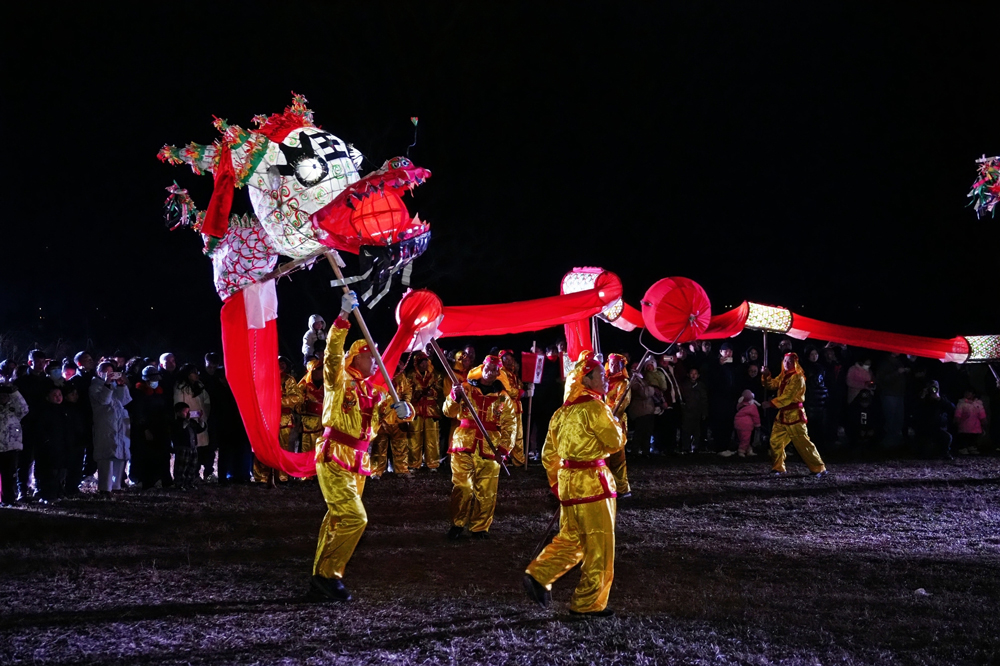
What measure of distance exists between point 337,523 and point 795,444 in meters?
8.14

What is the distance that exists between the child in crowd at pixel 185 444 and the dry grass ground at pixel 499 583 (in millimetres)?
509

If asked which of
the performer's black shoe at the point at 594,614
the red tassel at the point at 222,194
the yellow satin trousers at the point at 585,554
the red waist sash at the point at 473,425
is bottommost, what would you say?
the performer's black shoe at the point at 594,614

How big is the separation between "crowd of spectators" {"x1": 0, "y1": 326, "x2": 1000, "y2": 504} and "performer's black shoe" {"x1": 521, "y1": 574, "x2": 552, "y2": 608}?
5.12 m

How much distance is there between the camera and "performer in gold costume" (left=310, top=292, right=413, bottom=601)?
5992mm

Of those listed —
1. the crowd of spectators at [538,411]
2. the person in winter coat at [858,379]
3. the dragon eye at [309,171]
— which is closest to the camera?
the dragon eye at [309,171]

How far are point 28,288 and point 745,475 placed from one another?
17961mm

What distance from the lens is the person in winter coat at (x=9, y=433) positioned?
9.42 meters

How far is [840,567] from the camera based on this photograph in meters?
6.91

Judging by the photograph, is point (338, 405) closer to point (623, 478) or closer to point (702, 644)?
point (702, 644)

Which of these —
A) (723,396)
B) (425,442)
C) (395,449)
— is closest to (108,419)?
(395,449)

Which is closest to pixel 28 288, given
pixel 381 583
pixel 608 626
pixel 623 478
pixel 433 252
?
Result: pixel 433 252

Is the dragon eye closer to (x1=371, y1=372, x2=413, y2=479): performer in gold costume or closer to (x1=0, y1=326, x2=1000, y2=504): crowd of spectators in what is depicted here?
(x1=0, y1=326, x2=1000, y2=504): crowd of spectators

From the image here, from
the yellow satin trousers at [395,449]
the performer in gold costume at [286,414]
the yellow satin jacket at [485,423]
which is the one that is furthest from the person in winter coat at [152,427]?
the yellow satin jacket at [485,423]

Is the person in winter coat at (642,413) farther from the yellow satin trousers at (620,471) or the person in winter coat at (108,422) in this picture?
the person in winter coat at (108,422)
